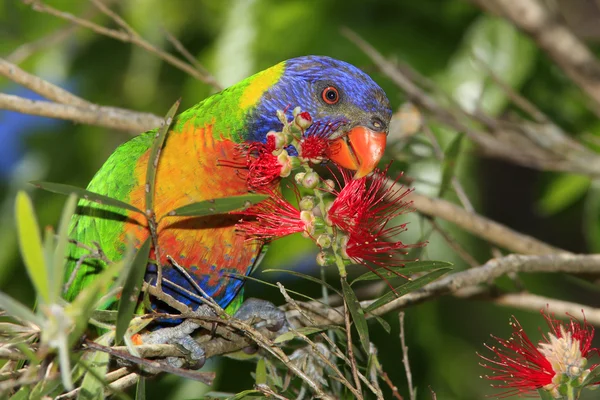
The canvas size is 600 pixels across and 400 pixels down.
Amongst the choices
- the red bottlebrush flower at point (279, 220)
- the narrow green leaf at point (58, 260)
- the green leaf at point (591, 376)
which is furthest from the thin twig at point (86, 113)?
the green leaf at point (591, 376)

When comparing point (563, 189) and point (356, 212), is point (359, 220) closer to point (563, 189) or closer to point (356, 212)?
point (356, 212)

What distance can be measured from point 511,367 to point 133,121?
4.97 ft

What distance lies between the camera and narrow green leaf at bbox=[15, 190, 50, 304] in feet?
2.80

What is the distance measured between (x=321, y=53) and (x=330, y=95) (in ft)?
3.87

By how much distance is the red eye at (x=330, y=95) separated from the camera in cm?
203

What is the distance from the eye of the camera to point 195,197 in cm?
192

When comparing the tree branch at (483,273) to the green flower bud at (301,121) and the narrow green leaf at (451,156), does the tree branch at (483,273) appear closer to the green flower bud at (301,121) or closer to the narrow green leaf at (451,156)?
the narrow green leaf at (451,156)

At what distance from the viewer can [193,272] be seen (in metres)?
2.00

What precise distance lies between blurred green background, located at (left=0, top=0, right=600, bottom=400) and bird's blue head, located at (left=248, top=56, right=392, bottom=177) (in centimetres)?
46

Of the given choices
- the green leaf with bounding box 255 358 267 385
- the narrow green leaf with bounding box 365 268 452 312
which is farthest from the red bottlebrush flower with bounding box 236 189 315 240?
the green leaf with bounding box 255 358 267 385

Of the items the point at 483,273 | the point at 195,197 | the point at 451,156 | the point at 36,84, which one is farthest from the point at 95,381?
the point at 451,156

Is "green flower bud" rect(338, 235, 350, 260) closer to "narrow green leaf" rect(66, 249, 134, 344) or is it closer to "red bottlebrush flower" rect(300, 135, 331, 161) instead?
"red bottlebrush flower" rect(300, 135, 331, 161)

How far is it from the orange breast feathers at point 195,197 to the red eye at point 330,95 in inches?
12.7

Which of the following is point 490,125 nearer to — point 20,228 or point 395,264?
point 395,264
